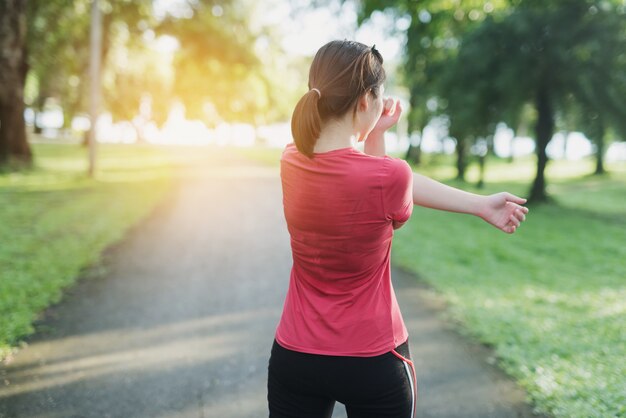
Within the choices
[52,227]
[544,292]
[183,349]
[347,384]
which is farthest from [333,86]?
[52,227]

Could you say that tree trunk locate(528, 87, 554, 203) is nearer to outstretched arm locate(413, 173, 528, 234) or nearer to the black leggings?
outstretched arm locate(413, 173, 528, 234)

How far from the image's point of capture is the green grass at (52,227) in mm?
5727

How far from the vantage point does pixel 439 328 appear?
530cm

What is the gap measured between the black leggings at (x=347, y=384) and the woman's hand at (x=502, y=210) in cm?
49

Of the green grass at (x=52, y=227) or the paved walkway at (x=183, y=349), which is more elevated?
the green grass at (x=52, y=227)

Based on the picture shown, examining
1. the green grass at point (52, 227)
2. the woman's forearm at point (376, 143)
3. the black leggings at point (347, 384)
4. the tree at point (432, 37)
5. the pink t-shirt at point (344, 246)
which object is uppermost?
the tree at point (432, 37)

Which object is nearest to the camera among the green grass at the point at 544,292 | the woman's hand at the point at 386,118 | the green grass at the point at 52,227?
the woman's hand at the point at 386,118

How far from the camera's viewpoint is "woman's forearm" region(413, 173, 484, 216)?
1.75m

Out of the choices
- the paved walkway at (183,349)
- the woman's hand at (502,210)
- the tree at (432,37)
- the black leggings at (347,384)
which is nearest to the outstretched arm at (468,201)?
the woman's hand at (502,210)

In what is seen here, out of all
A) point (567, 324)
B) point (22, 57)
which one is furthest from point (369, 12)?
point (22, 57)

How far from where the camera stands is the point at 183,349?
4594 millimetres

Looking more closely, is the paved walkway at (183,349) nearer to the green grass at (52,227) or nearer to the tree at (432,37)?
the green grass at (52,227)

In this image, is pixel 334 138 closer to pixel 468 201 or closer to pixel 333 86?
pixel 333 86

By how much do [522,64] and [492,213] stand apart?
561 inches
